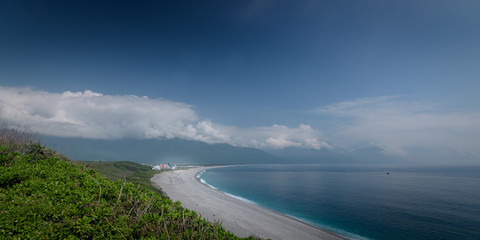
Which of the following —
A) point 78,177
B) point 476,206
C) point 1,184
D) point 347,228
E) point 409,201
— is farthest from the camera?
point 409,201

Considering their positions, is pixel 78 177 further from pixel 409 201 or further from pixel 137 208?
pixel 409 201

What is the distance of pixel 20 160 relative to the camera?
15055 mm

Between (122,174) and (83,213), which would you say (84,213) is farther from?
(122,174)

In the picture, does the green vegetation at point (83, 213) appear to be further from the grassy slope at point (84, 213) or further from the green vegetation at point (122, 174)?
the green vegetation at point (122, 174)

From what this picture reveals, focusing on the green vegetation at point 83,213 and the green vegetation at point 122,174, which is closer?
the green vegetation at point 83,213

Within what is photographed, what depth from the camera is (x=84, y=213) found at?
7992 millimetres

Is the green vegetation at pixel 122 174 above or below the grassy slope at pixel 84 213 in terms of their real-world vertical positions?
below

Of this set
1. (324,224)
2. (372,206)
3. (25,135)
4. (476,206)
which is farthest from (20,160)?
(476,206)

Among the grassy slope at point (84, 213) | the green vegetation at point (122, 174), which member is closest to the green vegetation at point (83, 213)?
the grassy slope at point (84, 213)

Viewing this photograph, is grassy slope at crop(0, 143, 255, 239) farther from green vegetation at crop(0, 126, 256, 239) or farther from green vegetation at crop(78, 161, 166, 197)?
green vegetation at crop(78, 161, 166, 197)

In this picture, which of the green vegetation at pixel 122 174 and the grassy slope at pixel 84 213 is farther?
the green vegetation at pixel 122 174

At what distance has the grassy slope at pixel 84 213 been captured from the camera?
686 cm

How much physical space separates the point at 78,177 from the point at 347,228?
38.1 metres

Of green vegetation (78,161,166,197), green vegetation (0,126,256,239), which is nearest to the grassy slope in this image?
green vegetation (0,126,256,239)
